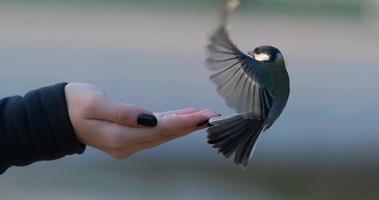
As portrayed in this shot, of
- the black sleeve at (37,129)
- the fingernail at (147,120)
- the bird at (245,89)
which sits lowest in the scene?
the black sleeve at (37,129)

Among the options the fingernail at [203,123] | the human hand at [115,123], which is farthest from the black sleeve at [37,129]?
the fingernail at [203,123]

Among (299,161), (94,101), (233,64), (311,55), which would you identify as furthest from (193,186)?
(233,64)

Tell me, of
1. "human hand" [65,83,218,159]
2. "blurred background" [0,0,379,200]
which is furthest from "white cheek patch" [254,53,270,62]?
"blurred background" [0,0,379,200]

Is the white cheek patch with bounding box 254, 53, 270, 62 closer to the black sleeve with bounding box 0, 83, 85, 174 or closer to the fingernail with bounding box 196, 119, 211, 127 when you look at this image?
the fingernail with bounding box 196, 119, 211, 127

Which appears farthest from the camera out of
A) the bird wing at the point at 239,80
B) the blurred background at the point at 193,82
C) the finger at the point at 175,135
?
the blurred background at the point at 193,82

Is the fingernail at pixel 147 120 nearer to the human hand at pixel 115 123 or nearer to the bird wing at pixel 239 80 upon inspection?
the human hand at pixel 115 123

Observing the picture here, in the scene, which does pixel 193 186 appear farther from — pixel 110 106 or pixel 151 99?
pixel 110 106

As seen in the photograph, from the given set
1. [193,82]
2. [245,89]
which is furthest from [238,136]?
[193,82]
